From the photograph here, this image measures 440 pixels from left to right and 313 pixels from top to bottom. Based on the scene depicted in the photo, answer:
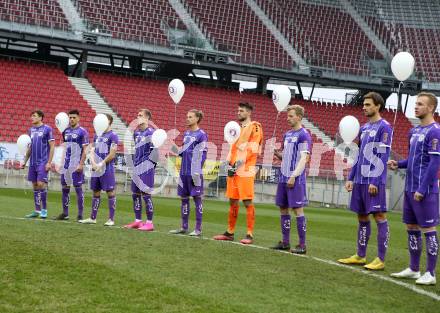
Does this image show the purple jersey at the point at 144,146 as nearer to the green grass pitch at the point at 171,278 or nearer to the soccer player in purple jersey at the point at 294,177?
the green grass pitch at the point at 171,278

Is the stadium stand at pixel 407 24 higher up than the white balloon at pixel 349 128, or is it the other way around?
the stadium stand at pixel 407 24

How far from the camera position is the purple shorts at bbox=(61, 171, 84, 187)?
37.1ft

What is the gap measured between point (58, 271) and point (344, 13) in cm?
3929

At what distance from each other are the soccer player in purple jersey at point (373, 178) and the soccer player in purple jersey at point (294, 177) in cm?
94

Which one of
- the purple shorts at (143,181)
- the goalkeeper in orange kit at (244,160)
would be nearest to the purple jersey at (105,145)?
the purple shorts at (143,181)

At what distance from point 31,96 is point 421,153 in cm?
2464

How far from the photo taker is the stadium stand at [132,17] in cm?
3372

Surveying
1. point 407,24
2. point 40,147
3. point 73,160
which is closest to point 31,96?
point 40,147

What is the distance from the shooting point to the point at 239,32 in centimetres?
3825

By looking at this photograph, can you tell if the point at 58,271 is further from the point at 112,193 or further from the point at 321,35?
the point at 321,35

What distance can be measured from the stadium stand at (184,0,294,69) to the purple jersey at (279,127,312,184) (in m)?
27.6

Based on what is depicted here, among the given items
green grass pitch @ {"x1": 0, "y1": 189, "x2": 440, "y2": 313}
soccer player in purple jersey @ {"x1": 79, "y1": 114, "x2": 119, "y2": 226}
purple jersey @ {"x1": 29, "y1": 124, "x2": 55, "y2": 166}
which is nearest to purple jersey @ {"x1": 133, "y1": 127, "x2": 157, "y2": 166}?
soccer player in purple jersey @ {"x1": 79, "y1": 114, "x2": 119, "y2": 226}

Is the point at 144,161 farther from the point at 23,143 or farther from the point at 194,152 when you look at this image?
the point at 23,143

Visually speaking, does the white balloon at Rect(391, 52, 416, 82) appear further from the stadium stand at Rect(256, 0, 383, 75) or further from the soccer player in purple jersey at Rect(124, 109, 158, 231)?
the stadium stand at Rect(256, 0, 383, 75)
